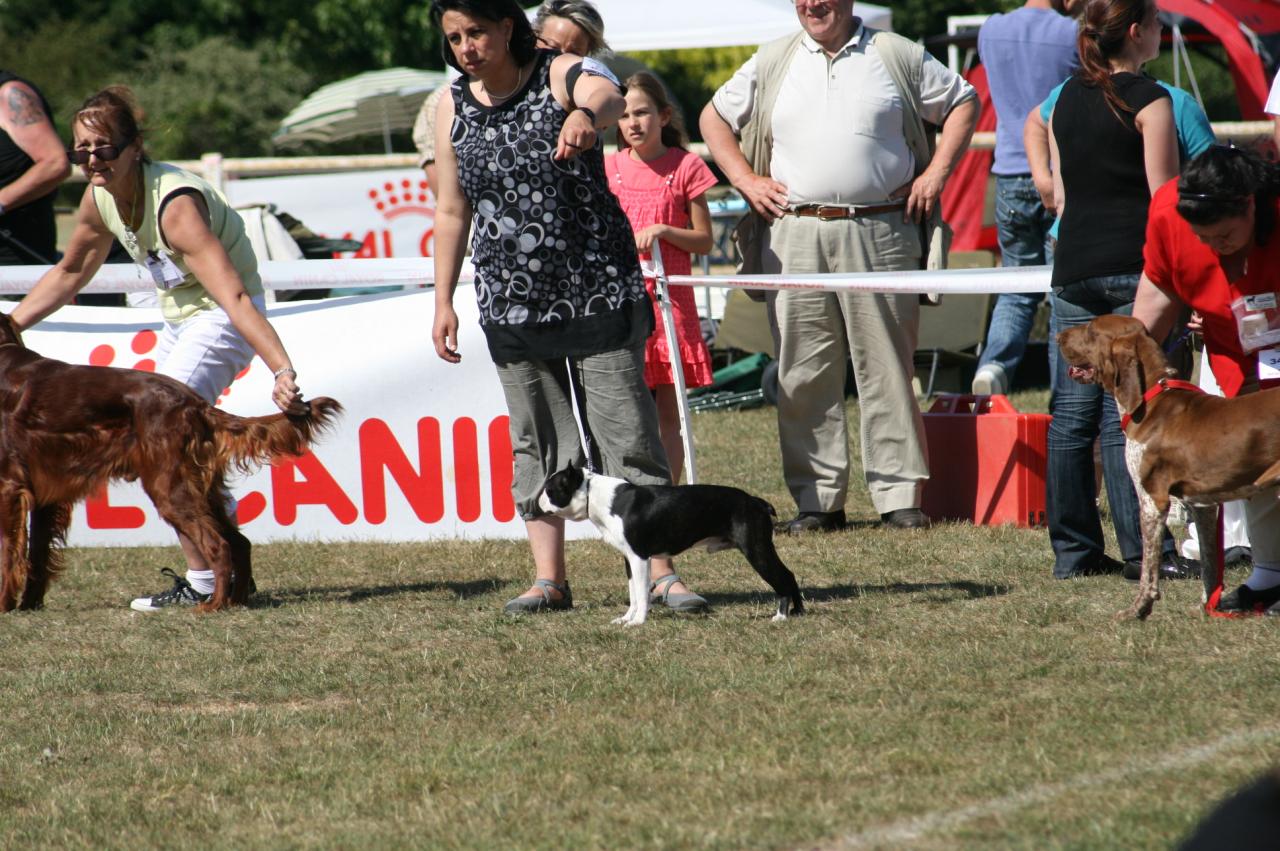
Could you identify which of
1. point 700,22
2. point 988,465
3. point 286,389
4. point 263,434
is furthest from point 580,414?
point 700,22

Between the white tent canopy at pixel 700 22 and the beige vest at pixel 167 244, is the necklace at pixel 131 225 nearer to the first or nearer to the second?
the beige vest at pixel 167 244

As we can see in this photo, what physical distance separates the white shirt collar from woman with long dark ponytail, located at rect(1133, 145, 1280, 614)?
7.14 ft

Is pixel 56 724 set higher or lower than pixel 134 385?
lower

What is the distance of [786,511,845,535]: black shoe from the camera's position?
6.96 m

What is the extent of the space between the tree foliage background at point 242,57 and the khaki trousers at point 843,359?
2444cm

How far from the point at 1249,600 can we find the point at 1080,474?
2.94 feet

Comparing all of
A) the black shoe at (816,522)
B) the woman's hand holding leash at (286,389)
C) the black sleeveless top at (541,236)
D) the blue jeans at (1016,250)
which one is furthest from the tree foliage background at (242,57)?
the black sleeveless top at (541,236)

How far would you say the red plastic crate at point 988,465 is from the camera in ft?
22.5

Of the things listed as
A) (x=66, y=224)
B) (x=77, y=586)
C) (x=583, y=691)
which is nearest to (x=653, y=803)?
(x=583, y=691)

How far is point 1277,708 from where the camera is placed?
12.6ft

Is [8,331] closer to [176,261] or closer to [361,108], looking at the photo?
[176,261]

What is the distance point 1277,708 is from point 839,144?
347 cm

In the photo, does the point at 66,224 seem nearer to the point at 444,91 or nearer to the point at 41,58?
the point at 41,58

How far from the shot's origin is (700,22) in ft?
59.8
